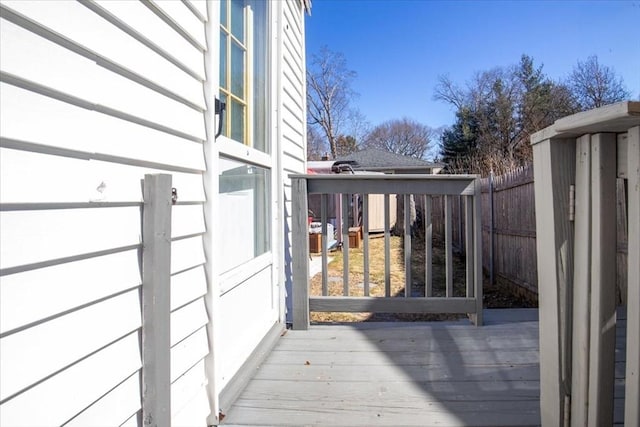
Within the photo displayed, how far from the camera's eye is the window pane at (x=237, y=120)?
230 cm

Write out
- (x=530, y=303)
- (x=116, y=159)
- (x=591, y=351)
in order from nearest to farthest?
(x=116, y=159) → (x=591, y=351) → (x=530, y=303)

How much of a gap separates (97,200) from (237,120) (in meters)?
1.39

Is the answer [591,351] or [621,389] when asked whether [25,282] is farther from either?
[621,389]

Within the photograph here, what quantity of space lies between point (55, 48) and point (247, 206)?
159cm

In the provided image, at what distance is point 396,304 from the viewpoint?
10.2 ft

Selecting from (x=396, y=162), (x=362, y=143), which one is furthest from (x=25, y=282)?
(x=362, y=143)

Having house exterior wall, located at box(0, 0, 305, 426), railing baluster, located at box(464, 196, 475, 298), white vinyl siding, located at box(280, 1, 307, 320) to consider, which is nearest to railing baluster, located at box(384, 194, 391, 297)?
railing baluster, located at box(464, 196, 475, 298)

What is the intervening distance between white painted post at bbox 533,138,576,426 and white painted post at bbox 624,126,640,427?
239 mm

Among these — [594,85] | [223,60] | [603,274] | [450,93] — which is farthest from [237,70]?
[450,93]

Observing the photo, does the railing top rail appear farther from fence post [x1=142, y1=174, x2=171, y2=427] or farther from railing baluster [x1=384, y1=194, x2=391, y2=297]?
fence post [x1=142, y1=174, x2=171, y2=427]

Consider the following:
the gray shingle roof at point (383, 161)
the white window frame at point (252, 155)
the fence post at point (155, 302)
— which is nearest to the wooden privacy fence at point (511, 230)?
the white window frame at point (252, 155)

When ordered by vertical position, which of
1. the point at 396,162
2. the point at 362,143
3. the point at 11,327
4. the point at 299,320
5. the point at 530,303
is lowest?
the point at 530,303

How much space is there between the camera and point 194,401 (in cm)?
166

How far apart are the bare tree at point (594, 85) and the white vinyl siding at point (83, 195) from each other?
70.9ft
